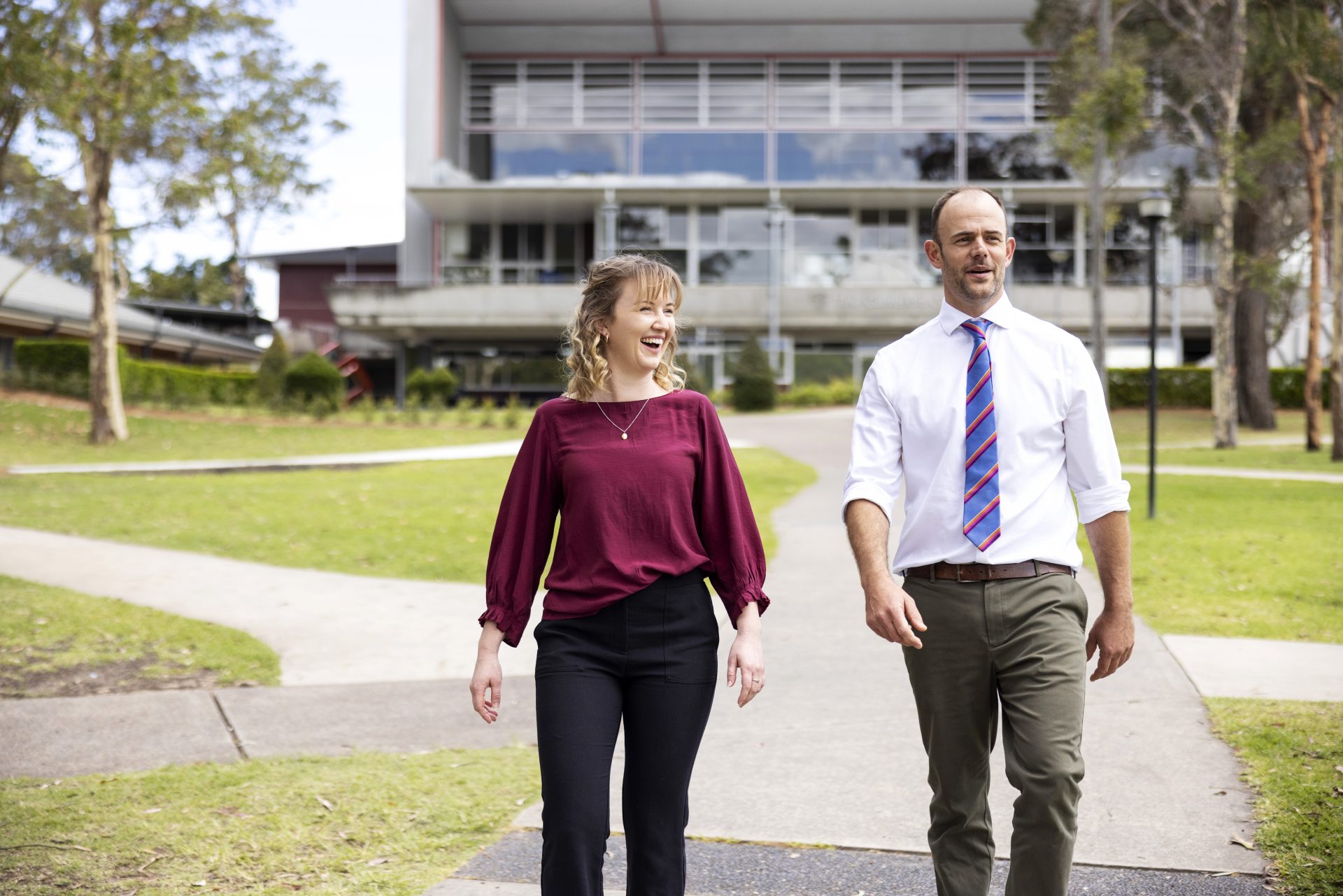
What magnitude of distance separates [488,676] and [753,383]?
30913 mm

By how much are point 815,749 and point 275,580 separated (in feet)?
19.9

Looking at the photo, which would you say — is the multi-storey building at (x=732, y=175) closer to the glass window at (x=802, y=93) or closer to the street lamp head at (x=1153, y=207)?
the glass window at (x=802, y=93)

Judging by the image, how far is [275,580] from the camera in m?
10.1

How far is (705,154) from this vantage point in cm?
4462

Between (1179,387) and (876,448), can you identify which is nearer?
(876,448)

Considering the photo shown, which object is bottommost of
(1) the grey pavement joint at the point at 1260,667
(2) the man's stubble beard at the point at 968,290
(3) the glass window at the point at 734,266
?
(1) the grey pavement joint at the point at 1260,667

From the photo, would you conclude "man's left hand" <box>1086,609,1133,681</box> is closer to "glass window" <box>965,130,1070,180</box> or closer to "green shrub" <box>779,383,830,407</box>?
"green shrub" <box>779,383,830,407</box>

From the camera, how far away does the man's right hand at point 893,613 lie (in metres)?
2.99

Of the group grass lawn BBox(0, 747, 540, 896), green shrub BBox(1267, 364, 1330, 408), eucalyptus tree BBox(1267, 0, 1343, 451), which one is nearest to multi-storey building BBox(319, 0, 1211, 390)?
green shrub BBox(1267, 364, 1330, 408)

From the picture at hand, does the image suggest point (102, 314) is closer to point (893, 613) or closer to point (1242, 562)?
point (1242, 562)

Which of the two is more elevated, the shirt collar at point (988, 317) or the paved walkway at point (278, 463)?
the shirt collar at point (988, 317)

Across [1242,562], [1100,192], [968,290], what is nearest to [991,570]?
[968,290]

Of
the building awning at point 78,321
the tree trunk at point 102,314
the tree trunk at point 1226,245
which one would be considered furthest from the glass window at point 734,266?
the tree trunk at point 102,314

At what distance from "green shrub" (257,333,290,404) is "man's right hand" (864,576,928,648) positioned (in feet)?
95.5
